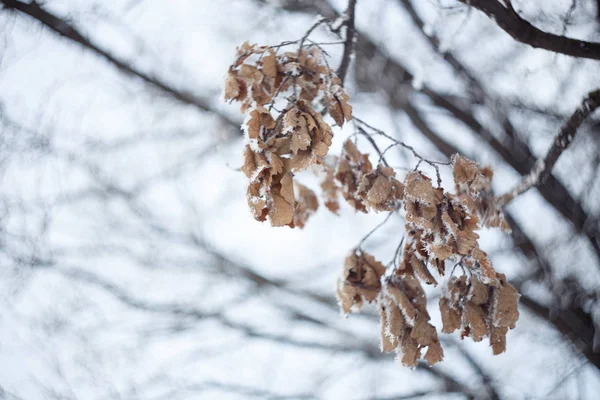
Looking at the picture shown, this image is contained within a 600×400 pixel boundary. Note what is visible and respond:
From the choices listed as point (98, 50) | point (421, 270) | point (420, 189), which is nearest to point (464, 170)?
point (420, 189)

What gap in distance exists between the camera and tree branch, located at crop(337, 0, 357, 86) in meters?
2.03

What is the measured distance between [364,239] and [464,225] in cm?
52

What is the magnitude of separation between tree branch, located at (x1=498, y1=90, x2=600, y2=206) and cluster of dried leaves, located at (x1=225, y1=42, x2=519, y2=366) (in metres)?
0.34

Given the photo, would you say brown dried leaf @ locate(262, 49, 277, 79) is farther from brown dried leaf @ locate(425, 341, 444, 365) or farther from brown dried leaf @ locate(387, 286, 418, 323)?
brown dried leaf @ locate(425, 341, 444, 365)

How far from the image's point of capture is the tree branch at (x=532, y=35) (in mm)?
1812

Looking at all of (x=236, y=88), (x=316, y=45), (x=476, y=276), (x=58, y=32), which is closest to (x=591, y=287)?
(x=476, y=276)

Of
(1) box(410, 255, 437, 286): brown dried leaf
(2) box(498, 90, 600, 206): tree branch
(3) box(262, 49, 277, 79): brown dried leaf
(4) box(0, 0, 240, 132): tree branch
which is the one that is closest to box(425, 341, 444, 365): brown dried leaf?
(1) box(410, 255, 437, 286): brown dried leaf

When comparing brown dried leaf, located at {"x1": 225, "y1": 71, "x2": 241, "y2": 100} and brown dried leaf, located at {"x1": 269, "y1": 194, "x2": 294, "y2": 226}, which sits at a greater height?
brown dried leaf, located at {"x1": 225, "y1": 71, "x2": 241, "y2": 100}

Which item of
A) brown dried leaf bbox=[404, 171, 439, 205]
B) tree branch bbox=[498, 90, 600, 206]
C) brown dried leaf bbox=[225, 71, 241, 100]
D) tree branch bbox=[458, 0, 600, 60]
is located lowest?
brown dried leaf bbox=[404, 171, 439, 205]

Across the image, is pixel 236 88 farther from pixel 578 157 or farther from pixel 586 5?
pixel 578 157

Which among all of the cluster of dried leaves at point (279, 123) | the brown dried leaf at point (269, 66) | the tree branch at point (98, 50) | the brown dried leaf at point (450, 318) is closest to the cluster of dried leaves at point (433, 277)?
the brown dried leaf at point (450, 318)

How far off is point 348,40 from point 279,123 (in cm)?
76

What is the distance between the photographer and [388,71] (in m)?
4.04

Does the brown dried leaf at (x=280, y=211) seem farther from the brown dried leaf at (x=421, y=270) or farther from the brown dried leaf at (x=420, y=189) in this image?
the brown dried leaf at (x=421, y=270)
